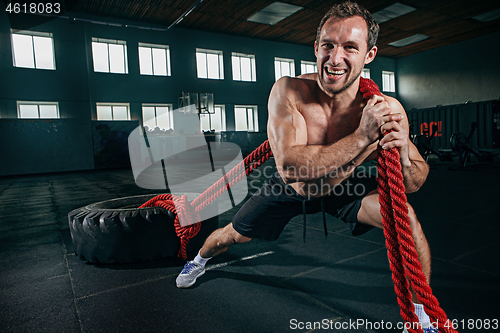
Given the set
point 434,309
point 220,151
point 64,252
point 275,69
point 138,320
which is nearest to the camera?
point 434,309

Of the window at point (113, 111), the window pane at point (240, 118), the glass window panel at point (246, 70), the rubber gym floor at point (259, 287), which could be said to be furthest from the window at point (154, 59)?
the rubber gym floor at point (259, 287)

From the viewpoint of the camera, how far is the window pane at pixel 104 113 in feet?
40.5

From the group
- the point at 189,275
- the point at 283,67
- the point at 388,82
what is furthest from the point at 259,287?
the point at 388,82

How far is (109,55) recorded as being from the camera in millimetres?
12602

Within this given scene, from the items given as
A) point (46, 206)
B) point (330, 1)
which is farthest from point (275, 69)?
point (46, 206)

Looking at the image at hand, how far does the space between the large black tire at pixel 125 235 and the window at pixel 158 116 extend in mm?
11679

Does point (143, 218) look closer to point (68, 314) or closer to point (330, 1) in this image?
point (68, 314)

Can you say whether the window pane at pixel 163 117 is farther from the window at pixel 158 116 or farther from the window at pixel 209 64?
the window at pixel 209 64

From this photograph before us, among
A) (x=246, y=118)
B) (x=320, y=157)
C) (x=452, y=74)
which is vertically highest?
(x=452, y=74)

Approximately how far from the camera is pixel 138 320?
146cm

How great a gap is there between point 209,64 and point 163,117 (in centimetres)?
356

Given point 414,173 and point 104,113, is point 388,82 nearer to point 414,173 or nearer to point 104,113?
point 104,113

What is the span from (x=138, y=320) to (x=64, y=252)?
1412 millimetres

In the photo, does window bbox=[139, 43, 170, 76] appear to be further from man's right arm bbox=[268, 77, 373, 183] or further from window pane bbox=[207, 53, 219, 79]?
man's right arm bbox=[268, 77, 373, 183]
